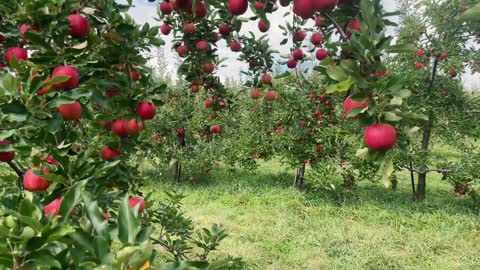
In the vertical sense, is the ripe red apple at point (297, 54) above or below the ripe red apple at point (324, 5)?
above

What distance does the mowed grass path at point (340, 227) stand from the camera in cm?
555

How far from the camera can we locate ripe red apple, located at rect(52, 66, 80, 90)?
1598 millimetres

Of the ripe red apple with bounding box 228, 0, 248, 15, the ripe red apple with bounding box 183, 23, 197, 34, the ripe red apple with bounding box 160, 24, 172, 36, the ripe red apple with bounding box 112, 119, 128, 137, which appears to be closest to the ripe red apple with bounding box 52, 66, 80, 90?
the ripe red apple with bounding box 112, 119, 128, 137

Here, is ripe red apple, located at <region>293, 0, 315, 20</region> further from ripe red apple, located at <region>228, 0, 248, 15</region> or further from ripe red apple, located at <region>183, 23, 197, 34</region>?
ripe red apple, located at <region>183, 23, 197, 34</region>

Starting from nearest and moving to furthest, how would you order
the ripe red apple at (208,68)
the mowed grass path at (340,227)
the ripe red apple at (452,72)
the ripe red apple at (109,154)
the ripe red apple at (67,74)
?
the ripe red apple at (67,74)
the ripe red apple at (109,154)
the ripe red apple at (208,68)
the mowed grass path at (340,227)
the ripe red apple at (452,72)

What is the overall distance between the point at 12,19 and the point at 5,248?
52.5 inches

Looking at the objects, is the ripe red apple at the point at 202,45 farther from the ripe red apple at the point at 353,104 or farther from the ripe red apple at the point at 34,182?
the ripe red apple at the point at 353,104

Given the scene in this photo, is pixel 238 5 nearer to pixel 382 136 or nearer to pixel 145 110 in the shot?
pixel 382 136

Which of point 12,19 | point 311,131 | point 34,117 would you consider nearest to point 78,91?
point 34,117

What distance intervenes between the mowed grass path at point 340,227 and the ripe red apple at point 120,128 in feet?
10.3

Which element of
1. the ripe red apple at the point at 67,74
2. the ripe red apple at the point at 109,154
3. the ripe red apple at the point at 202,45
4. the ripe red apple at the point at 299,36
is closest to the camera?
the ripe red apple at the point at 67,74

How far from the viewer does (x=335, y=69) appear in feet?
3.91

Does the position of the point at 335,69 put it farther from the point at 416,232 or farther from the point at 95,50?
the point at 416,232

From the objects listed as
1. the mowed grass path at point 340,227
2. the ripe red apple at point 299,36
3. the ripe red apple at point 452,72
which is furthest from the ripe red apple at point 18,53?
the ripe red apple at point 452,72
